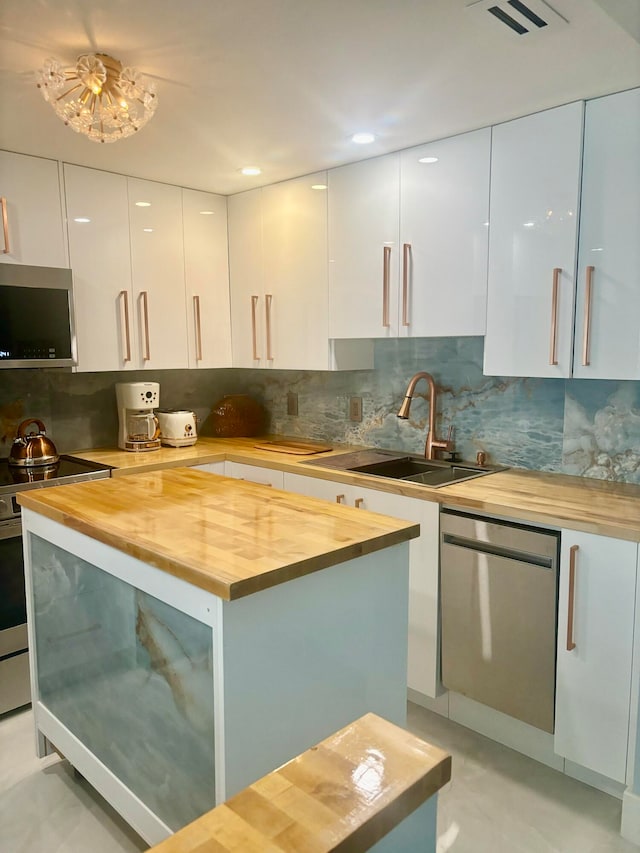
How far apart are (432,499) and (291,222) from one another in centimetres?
165

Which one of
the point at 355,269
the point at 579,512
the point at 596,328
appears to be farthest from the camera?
the point at 355,269

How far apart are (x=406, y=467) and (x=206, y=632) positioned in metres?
1.80

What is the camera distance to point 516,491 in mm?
2240

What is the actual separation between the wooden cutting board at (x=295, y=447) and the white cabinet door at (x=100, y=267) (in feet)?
2.71

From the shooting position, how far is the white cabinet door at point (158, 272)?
308cm

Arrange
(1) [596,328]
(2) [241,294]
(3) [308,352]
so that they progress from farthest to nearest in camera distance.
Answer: (2) [241,294], (3) [308,352], (1) [596,328]

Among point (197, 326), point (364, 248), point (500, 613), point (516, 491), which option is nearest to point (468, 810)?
point (500, 613)

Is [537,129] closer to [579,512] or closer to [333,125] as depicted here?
[333,125]

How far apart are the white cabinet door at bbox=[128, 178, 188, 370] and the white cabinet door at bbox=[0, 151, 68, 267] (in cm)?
38

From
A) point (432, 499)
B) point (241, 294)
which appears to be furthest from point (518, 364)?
point (241, 294)

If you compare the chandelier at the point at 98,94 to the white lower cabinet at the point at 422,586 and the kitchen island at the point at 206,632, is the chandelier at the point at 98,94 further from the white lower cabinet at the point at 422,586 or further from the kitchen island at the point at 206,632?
the white lower cabinet at the point at 422,586

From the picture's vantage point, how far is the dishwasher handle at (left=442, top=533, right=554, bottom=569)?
6.57ft

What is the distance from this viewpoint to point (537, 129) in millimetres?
2174

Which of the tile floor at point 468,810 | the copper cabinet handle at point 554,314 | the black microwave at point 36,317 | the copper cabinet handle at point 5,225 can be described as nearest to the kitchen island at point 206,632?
the tile floor at point 468,810
